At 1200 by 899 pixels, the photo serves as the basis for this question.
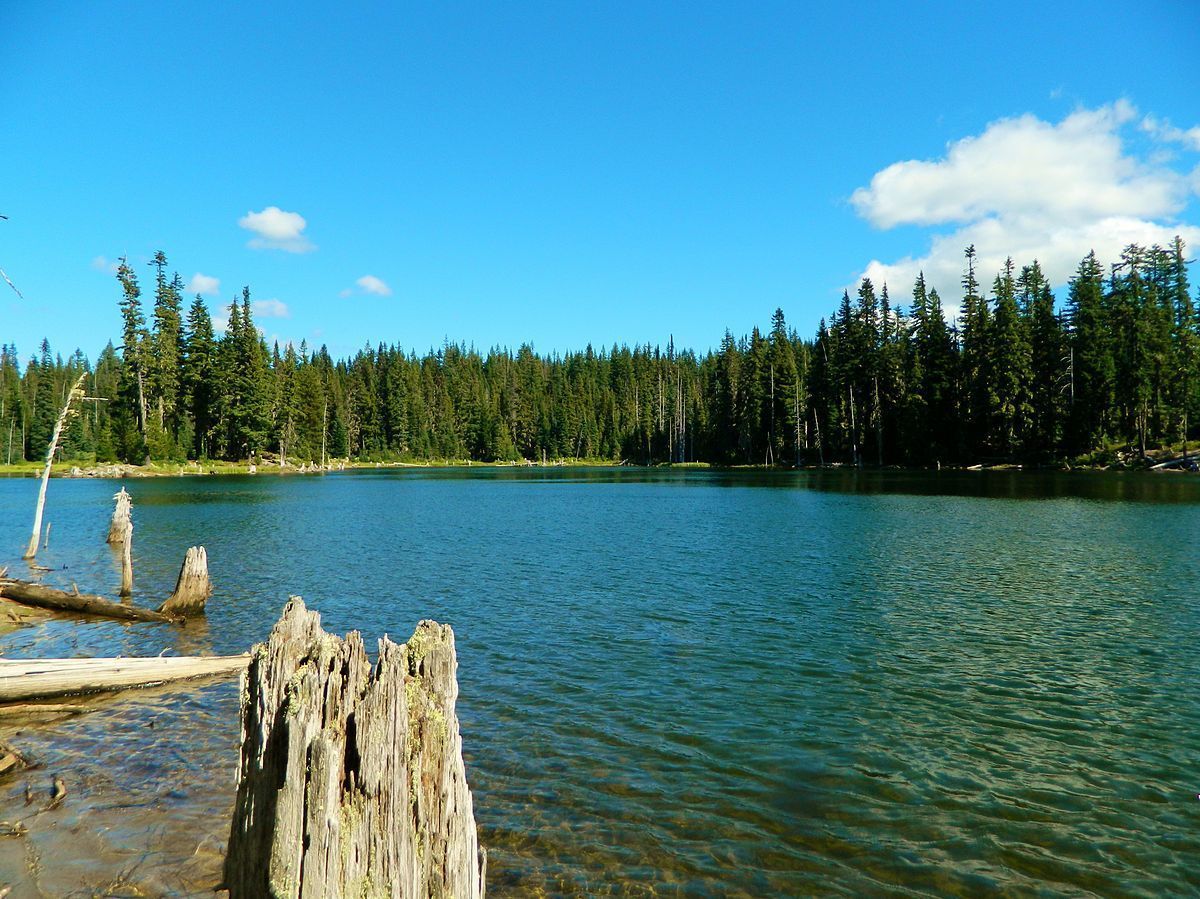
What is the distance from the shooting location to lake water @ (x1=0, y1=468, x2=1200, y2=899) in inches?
284

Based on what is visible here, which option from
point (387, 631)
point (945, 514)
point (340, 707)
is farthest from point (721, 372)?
point (340, 707)

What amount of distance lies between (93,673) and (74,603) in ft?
25.3

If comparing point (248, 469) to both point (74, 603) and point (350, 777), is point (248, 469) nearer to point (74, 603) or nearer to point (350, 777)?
point (74, 603)

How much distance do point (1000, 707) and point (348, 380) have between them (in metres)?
164

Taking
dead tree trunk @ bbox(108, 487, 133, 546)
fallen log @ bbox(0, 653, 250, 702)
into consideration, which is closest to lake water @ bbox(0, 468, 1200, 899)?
fallen log @ bbox(0, 653, 250, 702)

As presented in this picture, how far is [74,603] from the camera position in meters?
17.7

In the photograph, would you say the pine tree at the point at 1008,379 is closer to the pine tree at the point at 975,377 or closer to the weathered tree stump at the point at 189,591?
the pine tree at the point at 975,377

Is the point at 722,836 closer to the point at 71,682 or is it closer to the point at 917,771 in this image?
the point at 917,771

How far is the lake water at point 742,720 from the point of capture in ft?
23.6

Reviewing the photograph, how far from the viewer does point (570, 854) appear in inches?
289

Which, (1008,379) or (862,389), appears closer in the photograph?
(1008,379)

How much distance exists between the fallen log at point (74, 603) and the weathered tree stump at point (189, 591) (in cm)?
24

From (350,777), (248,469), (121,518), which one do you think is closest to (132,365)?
(248,469)

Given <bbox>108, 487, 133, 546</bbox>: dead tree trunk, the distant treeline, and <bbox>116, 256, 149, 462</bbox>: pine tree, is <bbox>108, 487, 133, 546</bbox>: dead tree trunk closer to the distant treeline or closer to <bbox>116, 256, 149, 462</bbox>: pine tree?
the distant treeline
